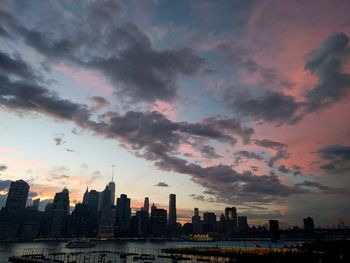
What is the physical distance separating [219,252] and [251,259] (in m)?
53.4

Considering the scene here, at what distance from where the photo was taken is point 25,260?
137000 millimetres

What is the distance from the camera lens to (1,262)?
154500mm

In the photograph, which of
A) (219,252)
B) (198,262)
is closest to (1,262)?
(198,262)

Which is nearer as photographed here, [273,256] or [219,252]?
[273,256]

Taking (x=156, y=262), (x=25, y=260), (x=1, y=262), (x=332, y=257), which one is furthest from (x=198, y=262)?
(x=1, y=262)

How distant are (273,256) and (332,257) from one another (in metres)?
28.0

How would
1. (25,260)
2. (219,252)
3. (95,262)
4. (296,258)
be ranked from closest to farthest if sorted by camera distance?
1. (25,260)
2. (296,258)
3. (95,262)
4. (219,252)

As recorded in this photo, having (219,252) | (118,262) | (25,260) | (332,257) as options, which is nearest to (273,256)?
(332,257)

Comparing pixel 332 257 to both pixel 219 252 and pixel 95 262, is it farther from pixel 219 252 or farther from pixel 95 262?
pixel 95 262

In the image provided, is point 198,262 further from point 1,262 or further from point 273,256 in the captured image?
point 1,262

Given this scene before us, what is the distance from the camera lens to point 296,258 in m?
148

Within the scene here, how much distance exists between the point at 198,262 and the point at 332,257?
219ft

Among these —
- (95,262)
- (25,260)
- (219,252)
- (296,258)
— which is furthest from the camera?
(219,252)

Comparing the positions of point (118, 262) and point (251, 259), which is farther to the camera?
point (118, 262)
